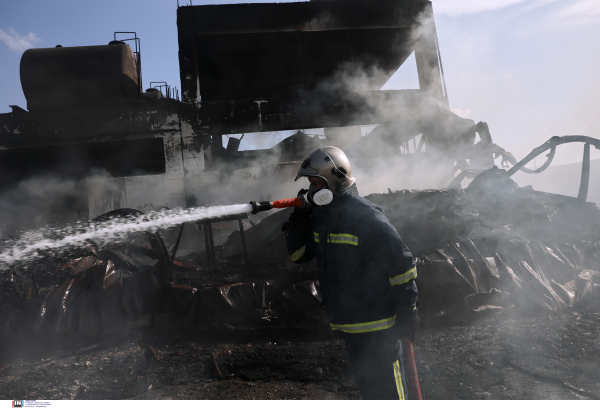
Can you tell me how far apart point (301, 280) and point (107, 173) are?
23.7 feet

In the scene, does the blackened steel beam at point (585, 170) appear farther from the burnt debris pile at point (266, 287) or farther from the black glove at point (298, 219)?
the black glove at point (298, 219)

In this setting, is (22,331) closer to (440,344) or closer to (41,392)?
(41,392)

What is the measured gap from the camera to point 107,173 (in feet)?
26.6

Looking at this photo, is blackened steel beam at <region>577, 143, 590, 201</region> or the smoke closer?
blackened steel beam at <region>577, 143, 590, 201</region>

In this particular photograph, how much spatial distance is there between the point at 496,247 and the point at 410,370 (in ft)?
9.34

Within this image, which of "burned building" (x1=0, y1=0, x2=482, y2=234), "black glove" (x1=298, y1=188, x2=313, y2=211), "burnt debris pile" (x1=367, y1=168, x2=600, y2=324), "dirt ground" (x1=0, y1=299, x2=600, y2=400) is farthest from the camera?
"burned building" (x1=0, y1=0, x2=482, y2=234)

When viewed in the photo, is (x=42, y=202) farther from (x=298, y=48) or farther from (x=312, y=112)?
(x=298, y=48)

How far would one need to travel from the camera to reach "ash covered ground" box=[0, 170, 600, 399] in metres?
2.63

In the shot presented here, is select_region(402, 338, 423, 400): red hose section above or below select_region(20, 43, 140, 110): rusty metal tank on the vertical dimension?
below

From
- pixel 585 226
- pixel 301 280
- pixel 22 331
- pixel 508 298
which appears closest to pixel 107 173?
pixel 22 331

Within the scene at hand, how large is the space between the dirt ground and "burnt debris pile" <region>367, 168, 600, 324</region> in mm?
270

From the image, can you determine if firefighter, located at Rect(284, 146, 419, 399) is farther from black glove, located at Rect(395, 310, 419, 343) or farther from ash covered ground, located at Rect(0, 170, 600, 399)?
ash covered ground, located at Rect(0, 170, 600, 399)

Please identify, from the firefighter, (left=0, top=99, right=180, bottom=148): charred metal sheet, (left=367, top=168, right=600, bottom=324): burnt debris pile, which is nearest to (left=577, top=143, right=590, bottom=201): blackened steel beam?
(left=367, top=168, right=600, bottom=324): burnt debris pile

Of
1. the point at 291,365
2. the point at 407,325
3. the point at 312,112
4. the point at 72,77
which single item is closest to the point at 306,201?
the point at 407,325
